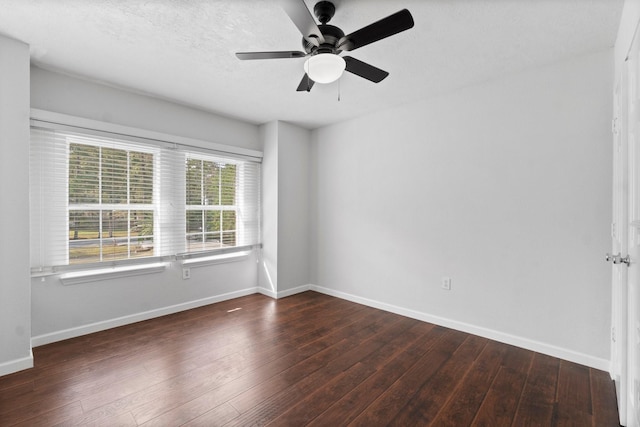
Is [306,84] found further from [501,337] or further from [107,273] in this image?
[501,337]

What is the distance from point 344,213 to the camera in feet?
14.0

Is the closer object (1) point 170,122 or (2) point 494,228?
(2) point 494,228

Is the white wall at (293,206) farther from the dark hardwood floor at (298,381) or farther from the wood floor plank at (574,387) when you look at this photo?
the wood floor plank at (574,387)

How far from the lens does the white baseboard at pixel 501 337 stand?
94.4 inches

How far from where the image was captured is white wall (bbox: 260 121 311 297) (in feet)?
14.0

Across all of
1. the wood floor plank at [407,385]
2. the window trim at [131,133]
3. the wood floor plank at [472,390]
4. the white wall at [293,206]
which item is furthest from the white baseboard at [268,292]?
the wood floor plank at [472,390]

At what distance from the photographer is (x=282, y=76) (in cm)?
287

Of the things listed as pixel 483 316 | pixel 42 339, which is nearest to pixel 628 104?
pixel 483 316

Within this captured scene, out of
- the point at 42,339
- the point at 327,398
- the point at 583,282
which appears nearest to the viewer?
the point at 327,398

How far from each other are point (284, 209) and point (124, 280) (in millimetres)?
2113

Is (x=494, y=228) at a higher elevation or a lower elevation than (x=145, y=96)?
lower

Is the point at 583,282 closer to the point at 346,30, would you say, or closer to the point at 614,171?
the point at 614,171

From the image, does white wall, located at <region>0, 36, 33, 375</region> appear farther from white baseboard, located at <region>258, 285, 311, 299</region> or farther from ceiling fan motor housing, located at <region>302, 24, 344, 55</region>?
white baseboard, located at <region>258, 285, 311, 299</region>

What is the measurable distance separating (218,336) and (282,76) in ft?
8.64
